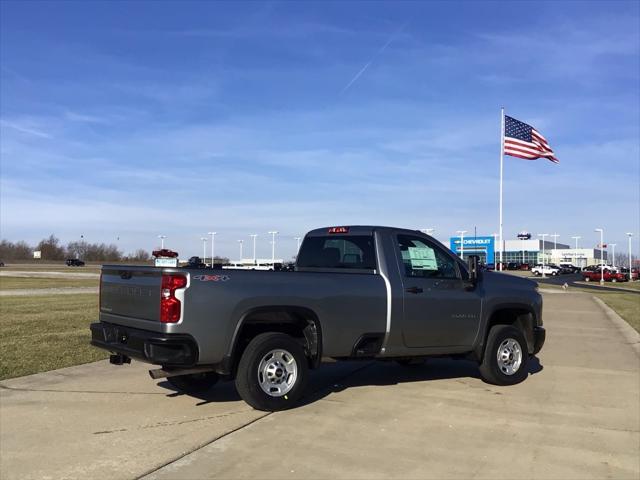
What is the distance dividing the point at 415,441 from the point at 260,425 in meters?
1.44

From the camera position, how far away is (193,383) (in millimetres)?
6902

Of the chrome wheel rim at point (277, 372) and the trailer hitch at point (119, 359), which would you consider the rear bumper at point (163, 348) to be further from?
the chrome wheel rim at point (277, 372)

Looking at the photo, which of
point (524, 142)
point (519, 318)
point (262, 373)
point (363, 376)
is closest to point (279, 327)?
point (262, 373)

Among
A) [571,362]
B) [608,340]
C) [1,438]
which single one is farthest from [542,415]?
[608,340]

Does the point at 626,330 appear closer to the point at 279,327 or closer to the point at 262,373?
the point at 279,327

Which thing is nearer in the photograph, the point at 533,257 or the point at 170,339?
the point at 170,339

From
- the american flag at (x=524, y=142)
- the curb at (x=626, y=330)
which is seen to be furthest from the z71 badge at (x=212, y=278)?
the american flag at (x=524, y=142)

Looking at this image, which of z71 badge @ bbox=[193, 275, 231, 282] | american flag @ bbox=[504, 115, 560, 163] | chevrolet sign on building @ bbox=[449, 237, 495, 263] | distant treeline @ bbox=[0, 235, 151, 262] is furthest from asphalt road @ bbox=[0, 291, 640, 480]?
distant treeline @ bbox=[0, 235, 151, 262]

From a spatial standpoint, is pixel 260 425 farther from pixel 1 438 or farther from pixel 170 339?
pixel 1 438

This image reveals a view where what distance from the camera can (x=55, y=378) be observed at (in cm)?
780

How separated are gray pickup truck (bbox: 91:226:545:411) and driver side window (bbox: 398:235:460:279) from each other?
15 mm

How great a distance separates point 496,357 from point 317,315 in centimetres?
276

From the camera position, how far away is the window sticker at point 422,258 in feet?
24.0

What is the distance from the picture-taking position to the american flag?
35.5 meters
